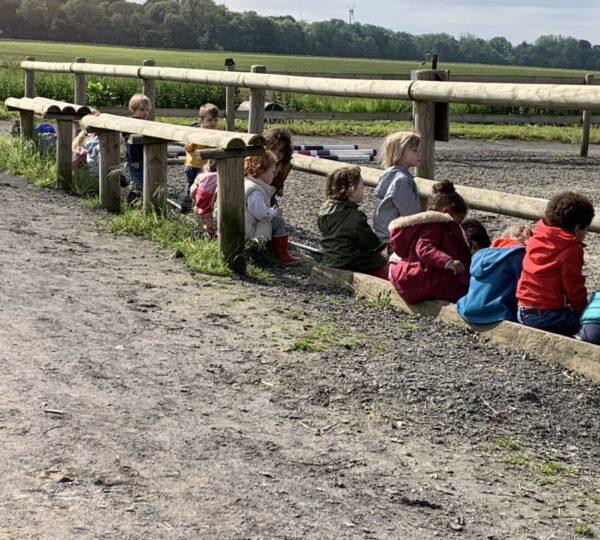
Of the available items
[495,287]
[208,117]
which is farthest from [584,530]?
[208,117]

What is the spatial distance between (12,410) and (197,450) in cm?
82

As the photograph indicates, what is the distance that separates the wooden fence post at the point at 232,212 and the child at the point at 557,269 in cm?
224

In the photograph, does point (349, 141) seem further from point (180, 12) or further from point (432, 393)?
point (180, 12)

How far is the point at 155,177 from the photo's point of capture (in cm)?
907

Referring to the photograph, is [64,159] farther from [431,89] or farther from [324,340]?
[324,340]

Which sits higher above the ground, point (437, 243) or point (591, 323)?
point (437, 243)

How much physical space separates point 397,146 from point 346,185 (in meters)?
0.42

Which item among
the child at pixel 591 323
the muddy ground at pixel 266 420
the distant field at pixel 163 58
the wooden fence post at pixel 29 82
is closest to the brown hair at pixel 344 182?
the muddy ground at pixel 266 420

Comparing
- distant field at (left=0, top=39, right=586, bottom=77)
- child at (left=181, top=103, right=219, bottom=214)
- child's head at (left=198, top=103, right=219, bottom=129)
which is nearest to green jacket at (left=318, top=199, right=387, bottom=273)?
child at (left=181, top=103, right=219, bottom=214)

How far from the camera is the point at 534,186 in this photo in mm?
14969

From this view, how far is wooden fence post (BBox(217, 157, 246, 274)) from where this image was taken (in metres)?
7.58

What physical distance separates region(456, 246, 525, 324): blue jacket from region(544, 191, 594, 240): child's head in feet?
1.09

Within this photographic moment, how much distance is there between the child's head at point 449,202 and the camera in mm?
6906

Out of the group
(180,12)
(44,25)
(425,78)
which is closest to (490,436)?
(425,78)
